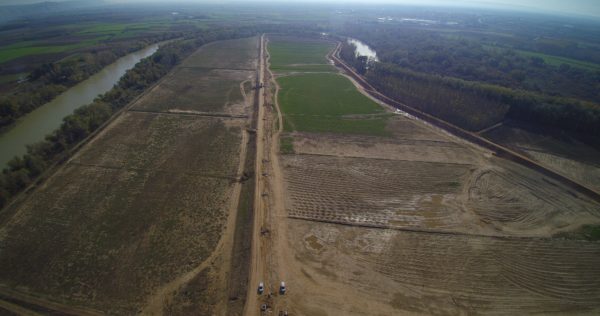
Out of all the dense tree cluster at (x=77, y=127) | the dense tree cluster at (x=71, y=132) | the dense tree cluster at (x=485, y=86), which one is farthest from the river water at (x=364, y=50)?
the dense tree cluster at (x=71, y=132)

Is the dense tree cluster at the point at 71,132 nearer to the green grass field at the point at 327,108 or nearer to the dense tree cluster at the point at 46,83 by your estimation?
the dense tree cluster at the point at 46,83

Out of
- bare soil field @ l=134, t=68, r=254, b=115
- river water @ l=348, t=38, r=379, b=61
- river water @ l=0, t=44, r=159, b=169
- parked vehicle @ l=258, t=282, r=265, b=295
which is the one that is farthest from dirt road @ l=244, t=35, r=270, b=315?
river water @ l=348, t=38, r=379, b=61

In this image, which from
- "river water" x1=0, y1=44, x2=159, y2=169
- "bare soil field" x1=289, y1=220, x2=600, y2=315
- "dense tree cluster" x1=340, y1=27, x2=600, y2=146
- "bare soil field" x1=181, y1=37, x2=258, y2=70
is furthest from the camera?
"bare soil field" x1=181, y1=37, x2=258, y2=70

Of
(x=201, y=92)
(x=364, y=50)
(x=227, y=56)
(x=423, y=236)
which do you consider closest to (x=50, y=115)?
(x=201, y=92)

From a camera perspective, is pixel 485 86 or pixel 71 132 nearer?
pixel 71 132

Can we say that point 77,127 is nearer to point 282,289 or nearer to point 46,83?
point 46,83

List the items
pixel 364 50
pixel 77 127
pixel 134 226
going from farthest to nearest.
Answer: pixel 364 50 < pixel 77 127 < pixel 134 226

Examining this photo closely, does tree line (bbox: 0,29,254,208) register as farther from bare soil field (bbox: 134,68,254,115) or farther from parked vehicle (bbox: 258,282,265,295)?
parked vehicle (bbox: 258,282,265,295)
